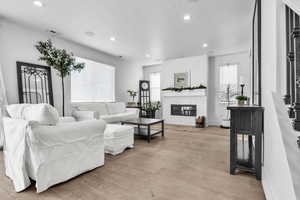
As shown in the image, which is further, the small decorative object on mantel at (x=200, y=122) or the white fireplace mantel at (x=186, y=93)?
the white fireplace mantel at (x=186, y=93)

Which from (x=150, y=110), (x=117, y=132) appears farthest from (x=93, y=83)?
(x=117, y=132)

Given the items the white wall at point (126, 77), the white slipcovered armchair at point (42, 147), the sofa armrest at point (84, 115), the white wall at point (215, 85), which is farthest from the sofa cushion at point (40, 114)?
the white wall at point (215, 85)

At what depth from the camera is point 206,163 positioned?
7.46 feet

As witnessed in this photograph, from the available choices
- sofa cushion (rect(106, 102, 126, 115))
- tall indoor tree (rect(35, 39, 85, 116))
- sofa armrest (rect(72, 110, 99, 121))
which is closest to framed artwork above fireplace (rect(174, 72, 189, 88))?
sofa cushion (rect(106, 102, 126, 115))

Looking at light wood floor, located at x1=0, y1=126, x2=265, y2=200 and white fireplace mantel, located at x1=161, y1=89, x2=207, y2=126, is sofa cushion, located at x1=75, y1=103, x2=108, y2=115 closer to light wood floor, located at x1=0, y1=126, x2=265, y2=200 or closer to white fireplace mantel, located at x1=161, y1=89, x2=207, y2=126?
light wood floor, located at x1=0, y1=126, x2=265, y2=200

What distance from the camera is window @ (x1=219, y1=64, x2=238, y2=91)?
17.5 ft

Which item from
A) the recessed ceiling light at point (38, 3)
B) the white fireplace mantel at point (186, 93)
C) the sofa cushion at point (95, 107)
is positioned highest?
the recessed ceiling light at point (38, 3)

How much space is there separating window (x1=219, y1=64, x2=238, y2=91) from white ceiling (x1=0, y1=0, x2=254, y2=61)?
0.99 meters

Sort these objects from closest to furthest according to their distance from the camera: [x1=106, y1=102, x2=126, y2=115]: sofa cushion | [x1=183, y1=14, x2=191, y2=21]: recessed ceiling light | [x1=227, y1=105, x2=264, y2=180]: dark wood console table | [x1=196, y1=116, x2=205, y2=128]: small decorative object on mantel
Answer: [x1=227, y1=105, x2=264, y2=180]: dark wood console table → [x1=183, y1=14, x2=191, y2=21]: recessed ceiling light → [x1=106, y1=102, x2=126, y2=115]: sofa cushion → [x1=196, y1=116, x2=205, y2=128]: small decorative object on mantel

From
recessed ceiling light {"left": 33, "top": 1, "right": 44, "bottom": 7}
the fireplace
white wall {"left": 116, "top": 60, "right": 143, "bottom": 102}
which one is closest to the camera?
recessed ceiling light {"left": 33, "top": 1, "right": 44, "bottom": 7}

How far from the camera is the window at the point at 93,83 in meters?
4.55

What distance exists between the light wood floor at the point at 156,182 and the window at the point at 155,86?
4783 mm

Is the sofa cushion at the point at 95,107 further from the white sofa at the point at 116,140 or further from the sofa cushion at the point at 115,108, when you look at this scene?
the white sofa at the point at 116,140

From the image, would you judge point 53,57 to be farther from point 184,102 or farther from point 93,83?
point 184,102
